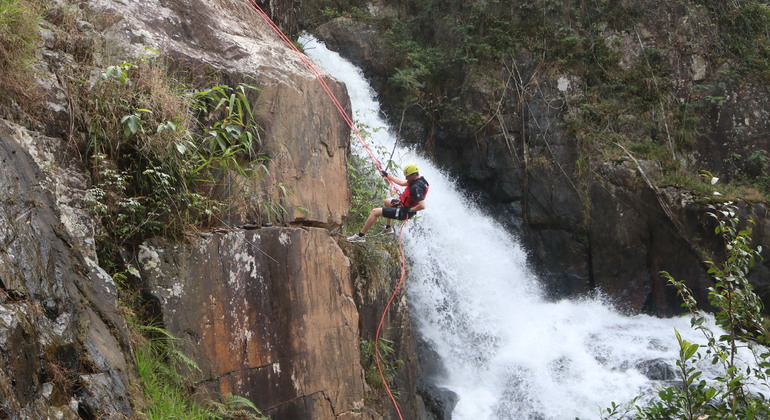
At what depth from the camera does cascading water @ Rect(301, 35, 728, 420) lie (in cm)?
993

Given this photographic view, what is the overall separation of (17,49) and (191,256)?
191 centimetres

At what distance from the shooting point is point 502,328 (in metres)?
11.5

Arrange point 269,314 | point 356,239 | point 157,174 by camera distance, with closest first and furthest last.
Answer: point 157,174, point 269,314, point 356,239

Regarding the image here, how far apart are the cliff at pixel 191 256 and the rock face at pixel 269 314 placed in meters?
0.01

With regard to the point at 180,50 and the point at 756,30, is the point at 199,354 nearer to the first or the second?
the point at 180,50

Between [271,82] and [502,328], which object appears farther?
[502,328]

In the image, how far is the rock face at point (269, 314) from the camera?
5.02 meters

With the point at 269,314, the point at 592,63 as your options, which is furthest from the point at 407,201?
the point at 592,63

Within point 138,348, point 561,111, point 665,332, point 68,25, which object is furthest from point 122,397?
point 561,111

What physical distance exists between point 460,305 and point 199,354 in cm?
692

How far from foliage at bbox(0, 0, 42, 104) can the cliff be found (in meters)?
0.08

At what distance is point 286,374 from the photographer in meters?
5.60

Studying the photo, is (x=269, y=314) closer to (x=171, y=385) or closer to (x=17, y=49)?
(x=171, y=385)

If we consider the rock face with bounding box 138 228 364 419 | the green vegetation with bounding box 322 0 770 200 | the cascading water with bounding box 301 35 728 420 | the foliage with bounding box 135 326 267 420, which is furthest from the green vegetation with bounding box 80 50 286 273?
the green vegetation with bounding box 322 0 770 200
